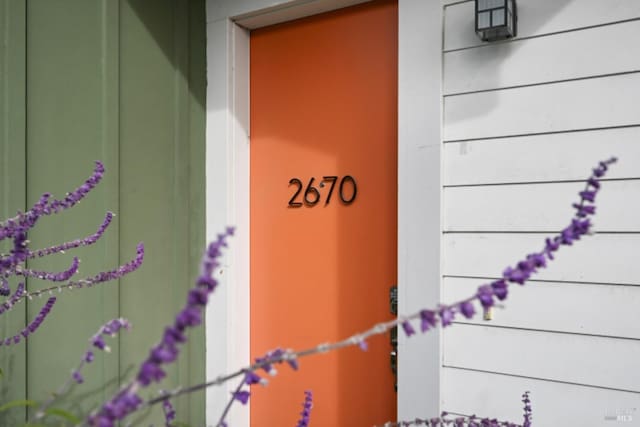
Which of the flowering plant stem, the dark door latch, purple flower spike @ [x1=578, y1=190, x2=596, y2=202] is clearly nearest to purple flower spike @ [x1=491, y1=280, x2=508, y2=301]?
the flowering plant stem

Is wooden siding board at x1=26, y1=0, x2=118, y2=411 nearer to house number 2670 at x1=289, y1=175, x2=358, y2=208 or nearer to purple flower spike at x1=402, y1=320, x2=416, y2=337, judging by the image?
house number 2670 at x1=289, y1=175, x2=358, y2=208

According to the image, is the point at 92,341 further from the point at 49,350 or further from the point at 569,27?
the point at 569,27

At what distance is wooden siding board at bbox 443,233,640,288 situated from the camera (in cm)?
138

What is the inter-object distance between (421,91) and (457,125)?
0.17m

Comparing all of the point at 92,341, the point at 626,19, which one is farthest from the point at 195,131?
the point at 92,341

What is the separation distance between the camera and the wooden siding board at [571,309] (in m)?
1.38

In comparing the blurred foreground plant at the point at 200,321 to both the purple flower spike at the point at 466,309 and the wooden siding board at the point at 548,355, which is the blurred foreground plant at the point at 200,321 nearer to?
the purple flower spike at the point at 466,309

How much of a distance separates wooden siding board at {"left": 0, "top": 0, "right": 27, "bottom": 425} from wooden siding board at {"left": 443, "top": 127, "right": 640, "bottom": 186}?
1.33m

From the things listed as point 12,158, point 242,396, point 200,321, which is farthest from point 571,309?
point 12,158

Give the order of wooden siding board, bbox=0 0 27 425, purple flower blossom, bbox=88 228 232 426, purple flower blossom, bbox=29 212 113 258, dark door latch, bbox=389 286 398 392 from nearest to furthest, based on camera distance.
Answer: purple flower blossom, bbox=88 228 232 426 → purple flower blossom, bbox=29 212 113 258 → wooden siding board, bbox=0 0 27 425 → dark door latch, bbox=389 286 398 392

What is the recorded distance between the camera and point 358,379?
187 cm

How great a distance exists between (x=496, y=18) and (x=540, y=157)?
0.43m

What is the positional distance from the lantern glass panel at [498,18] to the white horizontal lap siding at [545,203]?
0.35 feet

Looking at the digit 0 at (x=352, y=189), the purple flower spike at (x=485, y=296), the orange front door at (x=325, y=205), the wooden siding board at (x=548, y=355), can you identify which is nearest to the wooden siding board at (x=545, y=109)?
the orange front door at (x=325, y=205)
